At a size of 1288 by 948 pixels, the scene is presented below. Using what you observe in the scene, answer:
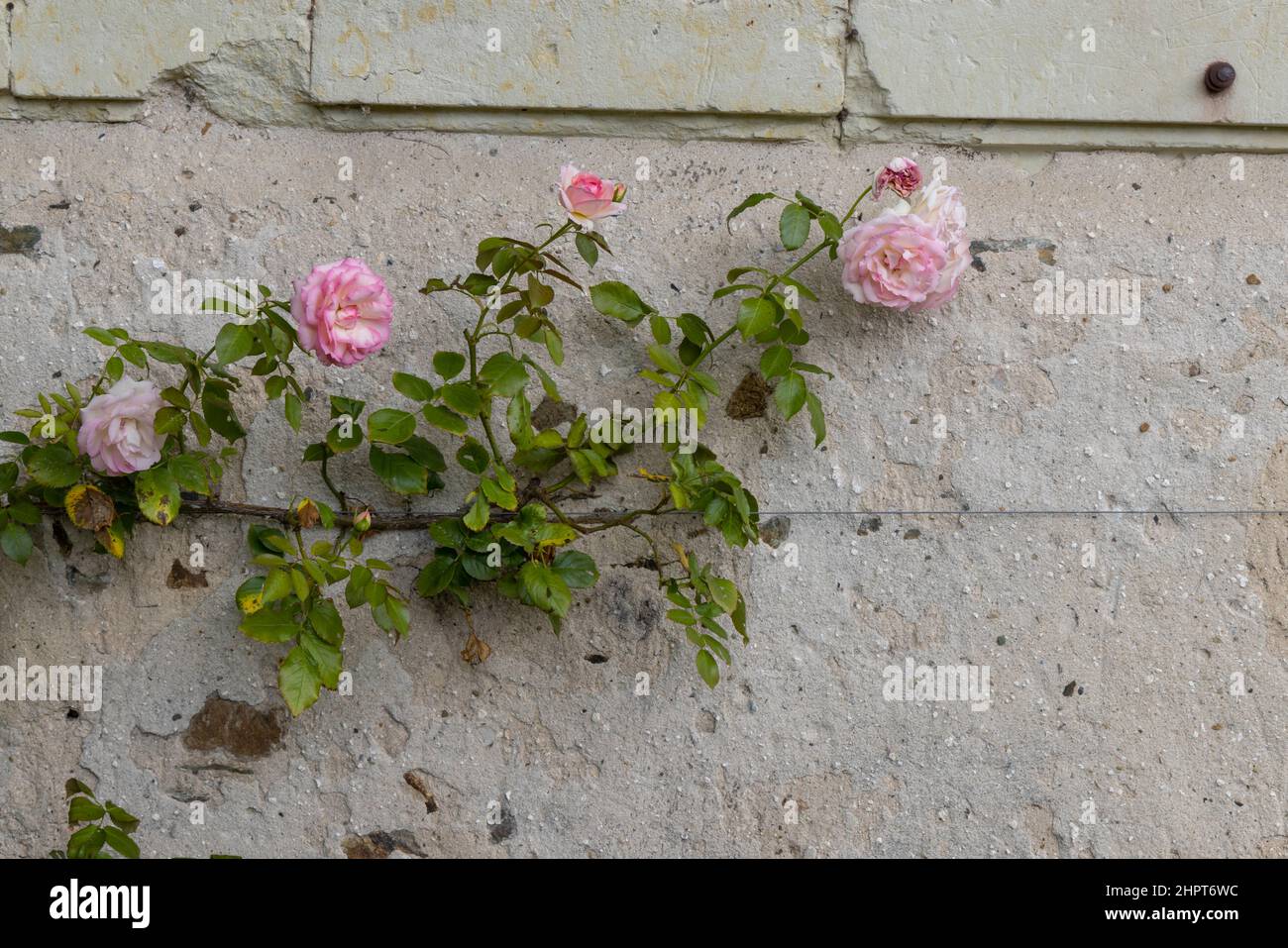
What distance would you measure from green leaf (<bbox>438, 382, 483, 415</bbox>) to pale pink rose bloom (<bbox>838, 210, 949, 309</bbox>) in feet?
2.22

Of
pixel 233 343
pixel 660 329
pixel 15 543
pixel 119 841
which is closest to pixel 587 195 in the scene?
pixel 660 329

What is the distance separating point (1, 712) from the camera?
175 centimetres

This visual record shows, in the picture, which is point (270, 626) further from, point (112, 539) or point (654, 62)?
point (654, 62)

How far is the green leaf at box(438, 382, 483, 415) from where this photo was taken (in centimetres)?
161

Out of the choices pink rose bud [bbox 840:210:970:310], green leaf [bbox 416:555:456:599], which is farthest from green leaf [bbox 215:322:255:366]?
pink rose bud [bbox 840:210:970:310]

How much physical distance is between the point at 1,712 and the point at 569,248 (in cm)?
131

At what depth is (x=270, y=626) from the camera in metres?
1.60

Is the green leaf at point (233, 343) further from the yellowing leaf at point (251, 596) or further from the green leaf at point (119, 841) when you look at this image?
the green leaf at point (119, 841)

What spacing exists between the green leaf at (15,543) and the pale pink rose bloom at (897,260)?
1.47 m

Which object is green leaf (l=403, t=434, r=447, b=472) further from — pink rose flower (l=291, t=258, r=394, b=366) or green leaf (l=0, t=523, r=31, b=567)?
green leaf (l=0, t=523, r=31, b=567)

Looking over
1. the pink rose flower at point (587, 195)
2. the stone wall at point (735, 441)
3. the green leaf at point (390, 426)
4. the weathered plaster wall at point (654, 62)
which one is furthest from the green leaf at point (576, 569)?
the weathered plaster wall at point (654, 62)

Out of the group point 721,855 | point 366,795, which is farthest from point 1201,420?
point 366,795

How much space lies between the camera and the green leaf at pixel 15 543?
164 cm

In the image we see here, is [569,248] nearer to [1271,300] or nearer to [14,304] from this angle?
[14,304]
